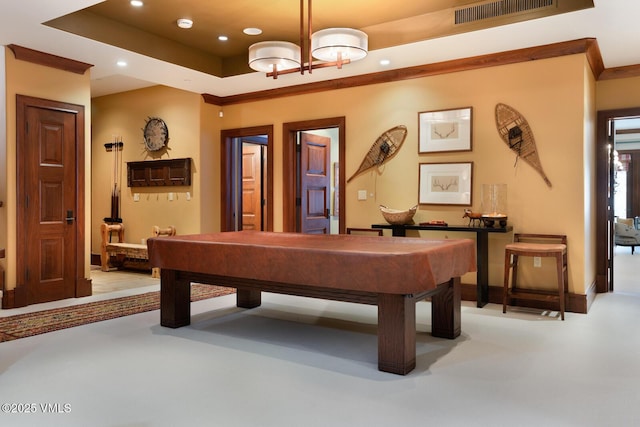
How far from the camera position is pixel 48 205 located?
16.0 ft

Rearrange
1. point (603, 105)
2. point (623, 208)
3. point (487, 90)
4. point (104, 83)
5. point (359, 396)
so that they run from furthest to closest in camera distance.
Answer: point (623, 208) → point (104, 83) → point (603, 105) → point (487, 90) → point (359, 396)

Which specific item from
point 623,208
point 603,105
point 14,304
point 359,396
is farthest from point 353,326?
point 623,208

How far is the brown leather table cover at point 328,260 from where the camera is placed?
2738 mm

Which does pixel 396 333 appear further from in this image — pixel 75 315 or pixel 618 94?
pixel 618 94

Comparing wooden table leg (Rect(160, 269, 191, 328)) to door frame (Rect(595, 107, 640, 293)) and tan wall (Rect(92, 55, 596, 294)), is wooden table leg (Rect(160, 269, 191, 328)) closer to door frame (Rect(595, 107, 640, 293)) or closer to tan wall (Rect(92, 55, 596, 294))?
tan wall (Rect(92, 55, 596, 294))

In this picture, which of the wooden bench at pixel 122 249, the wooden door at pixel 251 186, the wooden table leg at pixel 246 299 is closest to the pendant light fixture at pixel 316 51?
the wooden table leg at pixel 246 299

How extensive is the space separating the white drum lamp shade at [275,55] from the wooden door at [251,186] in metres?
3.89

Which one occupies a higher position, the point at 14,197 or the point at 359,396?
the point at 14,197

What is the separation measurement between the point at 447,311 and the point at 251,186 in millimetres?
4836

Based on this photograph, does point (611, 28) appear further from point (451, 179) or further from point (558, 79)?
point (451, 179)

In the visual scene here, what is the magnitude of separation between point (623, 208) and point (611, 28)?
9.91 m

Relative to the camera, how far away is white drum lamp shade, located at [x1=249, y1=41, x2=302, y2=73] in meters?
3.75

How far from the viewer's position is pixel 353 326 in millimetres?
3938

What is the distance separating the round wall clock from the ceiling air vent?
4453 mm
